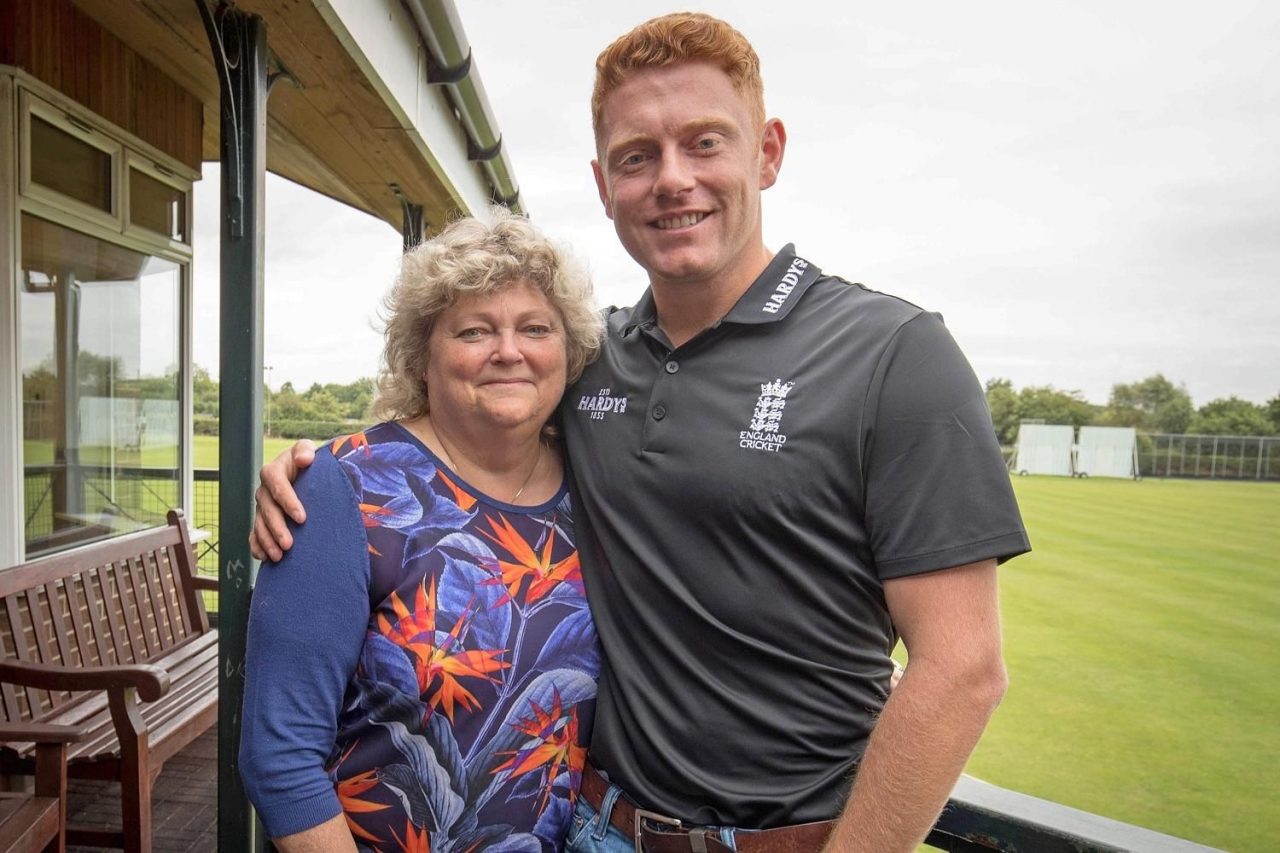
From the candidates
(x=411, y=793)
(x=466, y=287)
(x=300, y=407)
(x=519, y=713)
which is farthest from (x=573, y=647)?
(x=300, y=407)

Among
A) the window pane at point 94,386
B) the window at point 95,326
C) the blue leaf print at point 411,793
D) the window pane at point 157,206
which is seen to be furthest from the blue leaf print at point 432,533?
the window pane at point 157,206

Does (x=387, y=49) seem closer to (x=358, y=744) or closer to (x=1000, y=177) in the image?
(x=358, y=744)

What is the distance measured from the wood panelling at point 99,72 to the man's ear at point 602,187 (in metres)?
3.45

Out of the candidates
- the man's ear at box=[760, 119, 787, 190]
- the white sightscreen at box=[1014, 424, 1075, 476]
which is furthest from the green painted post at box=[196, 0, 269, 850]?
the white sightscreen at box=[1014, 424, 1075, 476]

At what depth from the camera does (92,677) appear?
8.70 feet

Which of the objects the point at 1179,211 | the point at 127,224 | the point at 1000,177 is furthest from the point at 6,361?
the point at 1179,211

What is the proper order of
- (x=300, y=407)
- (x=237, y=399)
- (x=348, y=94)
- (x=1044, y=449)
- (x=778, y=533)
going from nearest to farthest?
(x=778, y=533), (x=237, y=399), (x=348, y=94), (x=300, y=407), (x=1044, y=449)

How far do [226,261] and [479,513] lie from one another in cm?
167

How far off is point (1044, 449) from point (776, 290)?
6879 cm

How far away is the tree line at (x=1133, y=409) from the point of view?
65.2 meters

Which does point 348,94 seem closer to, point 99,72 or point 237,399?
point 237,399

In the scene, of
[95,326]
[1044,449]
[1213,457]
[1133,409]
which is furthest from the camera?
[1133,409]

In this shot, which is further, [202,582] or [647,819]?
[202,582]

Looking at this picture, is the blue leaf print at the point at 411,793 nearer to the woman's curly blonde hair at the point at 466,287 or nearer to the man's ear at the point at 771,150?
the woman's curly blonde hair at the point at 466,287
